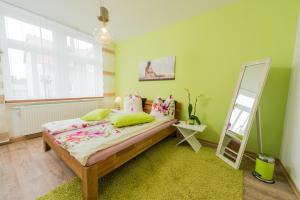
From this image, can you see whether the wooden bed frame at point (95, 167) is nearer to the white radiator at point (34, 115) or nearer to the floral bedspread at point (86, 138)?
the floral bedspread at point (86, 138)

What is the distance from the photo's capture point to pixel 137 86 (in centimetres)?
359

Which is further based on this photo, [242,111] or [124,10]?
[124,10]

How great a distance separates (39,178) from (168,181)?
1.56 m

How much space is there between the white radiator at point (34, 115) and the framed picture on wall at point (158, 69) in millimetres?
1950

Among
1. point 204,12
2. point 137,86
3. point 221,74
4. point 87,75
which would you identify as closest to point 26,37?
point 87,75

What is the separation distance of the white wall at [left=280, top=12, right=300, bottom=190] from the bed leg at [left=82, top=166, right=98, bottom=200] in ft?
6.97

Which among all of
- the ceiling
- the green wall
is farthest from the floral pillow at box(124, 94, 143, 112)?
the ceiling

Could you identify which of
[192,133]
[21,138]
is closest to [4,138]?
[21,138]

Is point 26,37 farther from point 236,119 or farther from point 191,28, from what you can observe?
point 236,119

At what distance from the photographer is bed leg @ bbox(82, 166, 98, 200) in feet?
3.76

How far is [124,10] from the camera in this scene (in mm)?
2355

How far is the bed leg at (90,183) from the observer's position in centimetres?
115

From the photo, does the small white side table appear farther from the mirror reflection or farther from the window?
the window

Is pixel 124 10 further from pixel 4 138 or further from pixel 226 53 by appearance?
pixel 4 138
